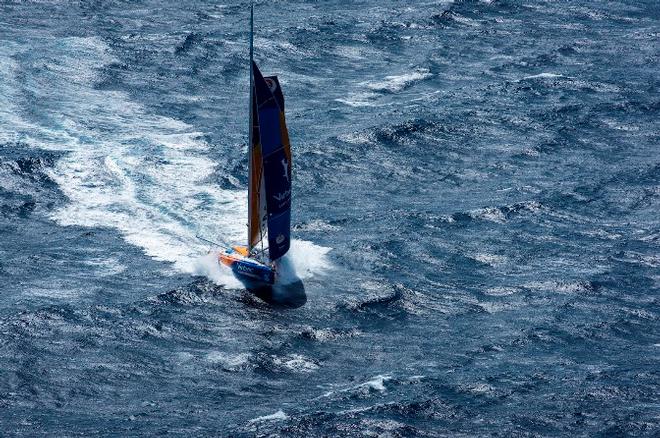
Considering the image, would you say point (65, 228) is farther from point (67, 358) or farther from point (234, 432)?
point (234, 432)

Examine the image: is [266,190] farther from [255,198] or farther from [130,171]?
[130,171]

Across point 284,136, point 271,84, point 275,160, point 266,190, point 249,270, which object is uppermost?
point 271,84

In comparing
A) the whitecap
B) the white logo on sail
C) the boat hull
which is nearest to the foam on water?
the boat hull

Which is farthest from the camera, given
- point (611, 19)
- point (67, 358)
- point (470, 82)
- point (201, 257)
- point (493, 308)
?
point (611, 19)

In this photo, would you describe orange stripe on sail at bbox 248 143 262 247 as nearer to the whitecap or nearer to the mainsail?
the mainsail

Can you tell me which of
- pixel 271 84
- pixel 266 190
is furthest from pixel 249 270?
pixel 271 84

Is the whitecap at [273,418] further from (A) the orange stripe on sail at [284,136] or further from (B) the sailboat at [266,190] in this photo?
(A) the orange stripe on sail at [284,136]

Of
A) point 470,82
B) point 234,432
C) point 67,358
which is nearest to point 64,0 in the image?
point 470,82

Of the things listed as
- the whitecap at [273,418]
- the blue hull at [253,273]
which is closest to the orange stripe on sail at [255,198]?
the blue hull at [253,273]
